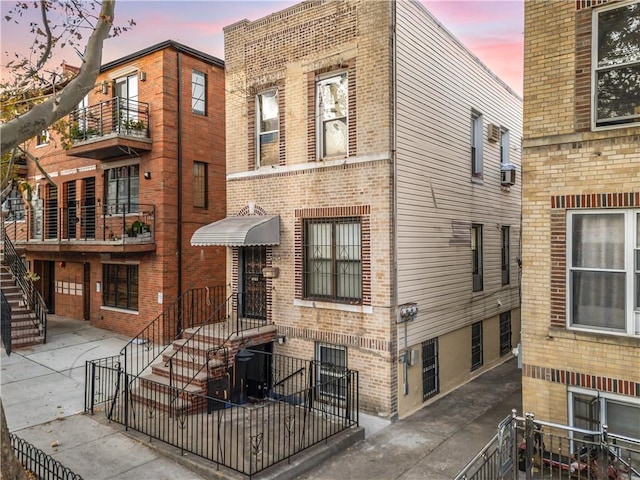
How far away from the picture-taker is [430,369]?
11008 mm

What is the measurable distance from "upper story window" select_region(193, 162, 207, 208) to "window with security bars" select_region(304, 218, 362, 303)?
21.3 ft

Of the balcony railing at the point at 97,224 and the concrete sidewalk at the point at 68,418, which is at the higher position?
the balcony railing at the point at 97,224

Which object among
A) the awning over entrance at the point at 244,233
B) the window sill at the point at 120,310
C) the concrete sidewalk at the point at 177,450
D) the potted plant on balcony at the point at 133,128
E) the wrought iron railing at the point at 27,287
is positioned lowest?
the concrete sidewalk at the point at 177,450

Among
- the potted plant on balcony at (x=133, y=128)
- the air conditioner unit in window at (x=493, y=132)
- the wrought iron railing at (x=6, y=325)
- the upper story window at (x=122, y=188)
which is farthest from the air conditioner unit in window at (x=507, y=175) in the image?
the wrought iron railing at (x=6, y=325)

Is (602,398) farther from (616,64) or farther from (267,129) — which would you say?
(267,129)

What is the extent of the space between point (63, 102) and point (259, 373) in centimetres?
650

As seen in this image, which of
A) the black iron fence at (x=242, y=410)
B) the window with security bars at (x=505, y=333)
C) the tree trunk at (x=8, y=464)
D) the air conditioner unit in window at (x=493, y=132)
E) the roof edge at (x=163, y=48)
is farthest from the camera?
the window with security bars at (x=505, y=333)

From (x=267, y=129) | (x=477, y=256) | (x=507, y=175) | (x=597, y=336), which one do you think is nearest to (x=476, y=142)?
(x=507, y=175)

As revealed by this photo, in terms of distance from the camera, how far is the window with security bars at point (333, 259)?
398 inches

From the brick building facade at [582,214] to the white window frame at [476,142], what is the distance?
633 cm

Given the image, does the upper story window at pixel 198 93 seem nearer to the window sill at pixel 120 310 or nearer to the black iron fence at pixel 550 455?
the window sill at pixel 120 310

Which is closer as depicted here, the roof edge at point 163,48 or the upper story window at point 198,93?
the roof edge at point 163,48

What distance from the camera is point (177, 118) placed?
15.1m

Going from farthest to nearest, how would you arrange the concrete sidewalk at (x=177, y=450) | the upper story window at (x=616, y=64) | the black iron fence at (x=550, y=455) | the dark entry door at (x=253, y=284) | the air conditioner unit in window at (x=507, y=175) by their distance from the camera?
the air conditioner unit in window at (x=507, y=175) < the dark entry door at (x=253, y=284) < the concrete sidewalk at (x=177, y=450) < the upper story window at (x=616, y=64) < the black iron fence at (x=550, y=455)
